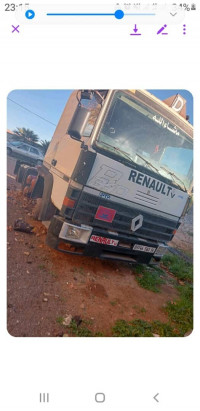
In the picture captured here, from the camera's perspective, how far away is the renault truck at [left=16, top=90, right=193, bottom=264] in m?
2.73

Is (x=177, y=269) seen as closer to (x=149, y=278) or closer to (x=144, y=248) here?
(x=149, y=278)

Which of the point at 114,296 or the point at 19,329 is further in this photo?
the point at 114,296

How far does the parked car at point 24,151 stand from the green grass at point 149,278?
9.05 meters

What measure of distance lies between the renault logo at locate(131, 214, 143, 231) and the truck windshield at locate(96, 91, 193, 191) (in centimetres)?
86

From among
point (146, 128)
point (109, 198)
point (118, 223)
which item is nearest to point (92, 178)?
point (109, 198)

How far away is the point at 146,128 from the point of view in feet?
10.1

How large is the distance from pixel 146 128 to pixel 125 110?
0.49 meters

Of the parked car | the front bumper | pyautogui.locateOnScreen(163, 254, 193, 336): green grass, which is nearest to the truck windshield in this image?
the front bumper

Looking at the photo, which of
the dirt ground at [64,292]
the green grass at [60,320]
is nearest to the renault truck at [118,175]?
the dirt ground at [64,292]

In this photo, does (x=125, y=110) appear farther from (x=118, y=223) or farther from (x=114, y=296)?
(x=114, y=296)

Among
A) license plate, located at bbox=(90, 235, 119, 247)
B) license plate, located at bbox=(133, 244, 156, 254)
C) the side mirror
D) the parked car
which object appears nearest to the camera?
the side mirror
